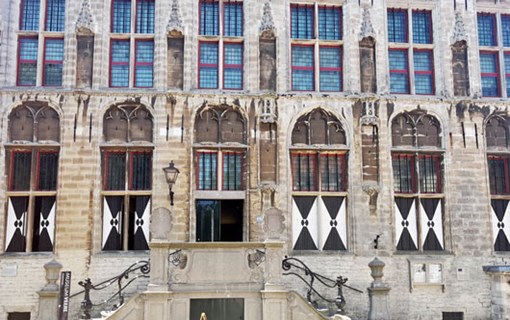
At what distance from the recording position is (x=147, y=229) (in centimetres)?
1583

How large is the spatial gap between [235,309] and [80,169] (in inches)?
250

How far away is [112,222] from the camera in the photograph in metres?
15.8

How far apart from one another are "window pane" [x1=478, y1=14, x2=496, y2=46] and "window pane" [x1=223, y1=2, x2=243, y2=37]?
25.4ft

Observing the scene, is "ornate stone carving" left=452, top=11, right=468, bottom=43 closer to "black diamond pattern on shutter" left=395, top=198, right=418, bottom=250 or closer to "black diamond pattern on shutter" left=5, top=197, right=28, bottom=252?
"black diamond pattern on shutter" left=395, top=198, right=418, bottom=250

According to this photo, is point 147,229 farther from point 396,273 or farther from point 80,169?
point 396,273

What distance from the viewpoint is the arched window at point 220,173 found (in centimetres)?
1603

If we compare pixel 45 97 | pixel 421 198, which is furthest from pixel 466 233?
pixel 45 97

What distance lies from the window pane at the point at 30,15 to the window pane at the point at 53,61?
655 millimetres

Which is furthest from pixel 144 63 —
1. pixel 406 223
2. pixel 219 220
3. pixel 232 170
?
pixel 406 223

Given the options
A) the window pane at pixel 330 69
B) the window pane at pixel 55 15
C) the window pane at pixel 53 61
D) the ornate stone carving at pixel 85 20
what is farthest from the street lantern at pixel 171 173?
the window pane at pixel 55 15

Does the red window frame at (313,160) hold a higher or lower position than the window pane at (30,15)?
lower

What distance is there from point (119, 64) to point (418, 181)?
9.71 metres

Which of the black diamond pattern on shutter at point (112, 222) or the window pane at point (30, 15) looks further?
the window pane at point (30, 15)

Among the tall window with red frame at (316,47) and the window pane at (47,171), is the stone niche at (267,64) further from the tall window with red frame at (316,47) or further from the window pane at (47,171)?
the window pane at (47,171)
